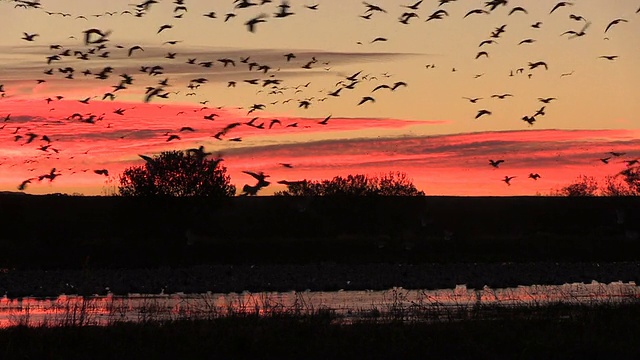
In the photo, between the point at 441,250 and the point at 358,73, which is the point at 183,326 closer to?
the point at 358,73

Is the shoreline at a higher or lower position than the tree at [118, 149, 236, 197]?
lower

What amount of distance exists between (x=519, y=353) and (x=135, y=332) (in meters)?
9.20

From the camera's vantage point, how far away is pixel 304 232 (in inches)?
4405

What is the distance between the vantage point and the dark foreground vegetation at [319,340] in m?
26.2

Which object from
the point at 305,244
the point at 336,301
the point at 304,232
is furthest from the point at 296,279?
the point at 304,232

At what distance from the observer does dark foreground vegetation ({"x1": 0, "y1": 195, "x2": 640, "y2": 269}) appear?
302 feet

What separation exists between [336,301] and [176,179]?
66.2m

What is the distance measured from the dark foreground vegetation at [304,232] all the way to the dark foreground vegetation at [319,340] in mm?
54320

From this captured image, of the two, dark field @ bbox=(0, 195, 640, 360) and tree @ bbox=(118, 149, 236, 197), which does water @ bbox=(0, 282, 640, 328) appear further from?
tree @ bbox=(118, 149, 236, 197)

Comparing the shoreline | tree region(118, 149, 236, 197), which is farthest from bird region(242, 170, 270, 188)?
tree region(118, 149, 236, 197)

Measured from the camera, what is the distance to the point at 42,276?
69.7m

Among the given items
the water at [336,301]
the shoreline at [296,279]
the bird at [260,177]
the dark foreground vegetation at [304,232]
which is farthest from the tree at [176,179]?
the bird at [260,177]

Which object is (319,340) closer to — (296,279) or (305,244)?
(296,279)

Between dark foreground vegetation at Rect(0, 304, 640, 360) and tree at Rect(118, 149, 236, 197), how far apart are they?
3129 inches
